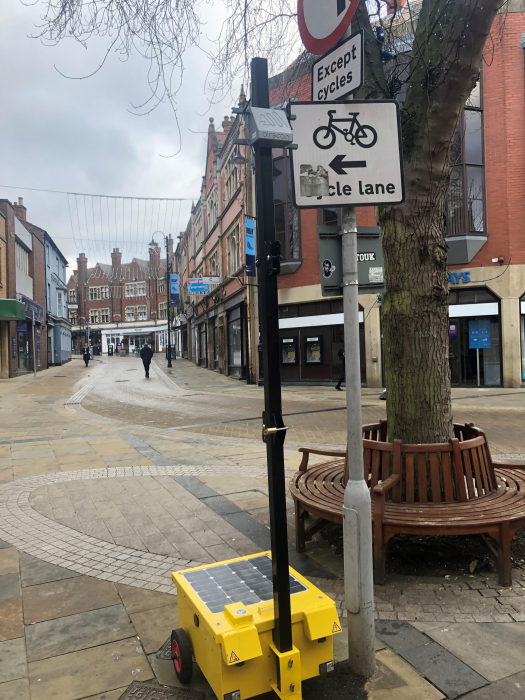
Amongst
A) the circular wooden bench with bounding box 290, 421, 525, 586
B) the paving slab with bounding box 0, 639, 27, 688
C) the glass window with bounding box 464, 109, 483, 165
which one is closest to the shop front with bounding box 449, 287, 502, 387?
the glass window with bounding box 464, 109, 483, 165

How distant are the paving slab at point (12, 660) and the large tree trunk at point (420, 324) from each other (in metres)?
2.92

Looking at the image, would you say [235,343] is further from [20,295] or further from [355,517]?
[355,517]

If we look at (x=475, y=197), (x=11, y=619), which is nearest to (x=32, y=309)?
(x=475, y=197)

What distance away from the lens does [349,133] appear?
2648 mm

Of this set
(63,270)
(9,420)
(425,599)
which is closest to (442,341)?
(425,599)

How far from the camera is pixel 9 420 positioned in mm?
12391

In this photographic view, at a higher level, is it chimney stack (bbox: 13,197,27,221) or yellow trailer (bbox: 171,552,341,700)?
chimney stack (bbox: 13,197,27,221)

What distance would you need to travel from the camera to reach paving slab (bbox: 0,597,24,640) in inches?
120

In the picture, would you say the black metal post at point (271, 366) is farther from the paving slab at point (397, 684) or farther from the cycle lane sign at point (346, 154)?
the paving slab at point (397, 684)

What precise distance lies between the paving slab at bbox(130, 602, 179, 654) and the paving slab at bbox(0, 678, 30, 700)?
0.60 m

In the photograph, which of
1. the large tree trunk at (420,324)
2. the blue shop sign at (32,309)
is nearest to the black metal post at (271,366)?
the large tree trunk at (420,324)

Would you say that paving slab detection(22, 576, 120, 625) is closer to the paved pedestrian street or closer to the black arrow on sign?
the paved pedestrian street

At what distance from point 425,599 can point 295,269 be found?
18.1 metres

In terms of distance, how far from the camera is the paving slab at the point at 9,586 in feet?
11.6
